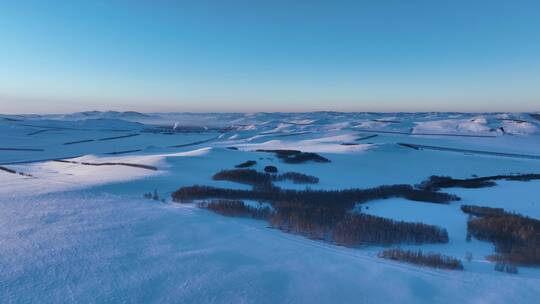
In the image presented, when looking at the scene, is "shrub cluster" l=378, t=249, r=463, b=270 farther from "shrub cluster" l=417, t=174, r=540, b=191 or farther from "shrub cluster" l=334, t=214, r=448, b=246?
"shrub cluster" l=417, t=174, r=540, b=191

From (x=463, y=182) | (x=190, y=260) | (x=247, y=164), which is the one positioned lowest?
(x=463, y=182)

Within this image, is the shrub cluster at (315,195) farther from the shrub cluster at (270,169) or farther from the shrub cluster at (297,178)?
the shrub cluster at (270,169)

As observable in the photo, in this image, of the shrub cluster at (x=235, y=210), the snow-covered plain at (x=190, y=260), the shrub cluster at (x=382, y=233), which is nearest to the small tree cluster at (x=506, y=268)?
the snow-covered plain at (x=190, y=260)

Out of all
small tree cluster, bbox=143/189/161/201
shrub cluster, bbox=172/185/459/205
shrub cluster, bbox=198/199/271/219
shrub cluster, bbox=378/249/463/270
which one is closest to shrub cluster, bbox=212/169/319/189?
shrub cluster, bbox=172/185/459/205

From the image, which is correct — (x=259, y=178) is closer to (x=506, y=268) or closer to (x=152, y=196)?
(x=152, y=196)

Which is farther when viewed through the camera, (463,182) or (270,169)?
(463,182)

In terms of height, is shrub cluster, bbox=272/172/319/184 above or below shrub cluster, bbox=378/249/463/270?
below

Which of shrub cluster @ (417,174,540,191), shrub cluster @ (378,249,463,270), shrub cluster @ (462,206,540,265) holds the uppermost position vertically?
shrub cluster @ (378,249,463,270)

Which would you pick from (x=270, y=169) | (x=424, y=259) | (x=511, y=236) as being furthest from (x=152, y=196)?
(x=511, y=236)
